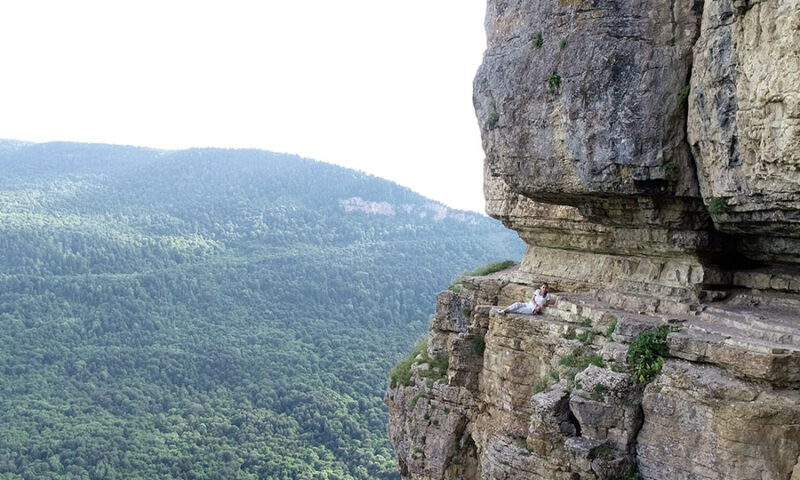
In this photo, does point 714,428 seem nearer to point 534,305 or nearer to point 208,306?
point 534,305

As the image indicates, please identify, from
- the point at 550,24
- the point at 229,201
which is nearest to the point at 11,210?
the point at 229,201

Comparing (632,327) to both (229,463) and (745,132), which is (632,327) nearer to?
(745,132)

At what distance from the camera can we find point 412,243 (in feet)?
328

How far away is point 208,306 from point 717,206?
72.1m

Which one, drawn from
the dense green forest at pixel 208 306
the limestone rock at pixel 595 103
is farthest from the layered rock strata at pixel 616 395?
the dense green forest at pixel 208 306

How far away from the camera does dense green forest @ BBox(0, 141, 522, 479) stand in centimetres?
4859

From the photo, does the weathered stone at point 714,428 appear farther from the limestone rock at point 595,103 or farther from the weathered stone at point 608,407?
the limestone rock at point 595,103

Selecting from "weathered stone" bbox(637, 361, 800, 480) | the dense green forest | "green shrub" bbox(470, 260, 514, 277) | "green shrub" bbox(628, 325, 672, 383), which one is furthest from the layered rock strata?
the dense green forest

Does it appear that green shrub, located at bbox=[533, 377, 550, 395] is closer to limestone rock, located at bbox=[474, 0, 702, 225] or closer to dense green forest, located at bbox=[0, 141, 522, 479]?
limestone rock, located at bbox=[474, 0, 702, 225]

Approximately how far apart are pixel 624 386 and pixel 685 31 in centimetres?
620

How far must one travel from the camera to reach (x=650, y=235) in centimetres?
1490

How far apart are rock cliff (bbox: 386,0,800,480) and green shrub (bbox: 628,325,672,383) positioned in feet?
0.09

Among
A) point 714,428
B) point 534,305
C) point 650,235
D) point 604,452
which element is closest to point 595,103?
point 650,235

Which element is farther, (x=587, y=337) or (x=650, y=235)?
(x=650, y=235)
